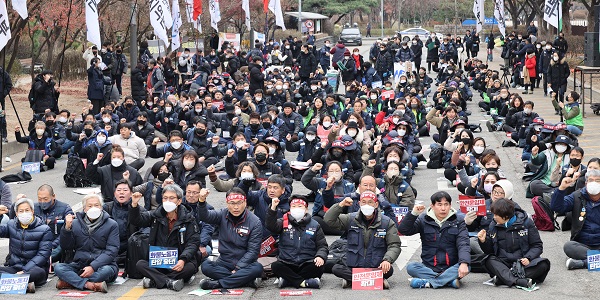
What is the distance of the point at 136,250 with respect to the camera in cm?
1200

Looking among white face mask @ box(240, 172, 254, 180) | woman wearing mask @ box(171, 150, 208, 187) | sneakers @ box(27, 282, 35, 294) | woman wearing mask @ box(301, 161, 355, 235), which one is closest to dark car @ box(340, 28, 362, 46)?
woman wearing mask @ box(171, 150, 208, 187)

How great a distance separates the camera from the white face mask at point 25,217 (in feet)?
38.3

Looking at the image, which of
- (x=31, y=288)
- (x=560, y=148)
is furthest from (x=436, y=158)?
(x=31, y=288)

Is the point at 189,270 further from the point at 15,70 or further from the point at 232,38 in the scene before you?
the point at 232,38

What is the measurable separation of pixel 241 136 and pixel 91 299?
634cm

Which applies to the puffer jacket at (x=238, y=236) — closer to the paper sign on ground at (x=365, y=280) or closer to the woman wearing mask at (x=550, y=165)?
the paper sign on ground at (x=365, y=280)

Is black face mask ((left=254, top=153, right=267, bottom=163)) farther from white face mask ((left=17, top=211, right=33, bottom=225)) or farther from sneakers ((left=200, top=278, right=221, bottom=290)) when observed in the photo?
white face mask ((left=17, top=211, right=33, bottom=225))

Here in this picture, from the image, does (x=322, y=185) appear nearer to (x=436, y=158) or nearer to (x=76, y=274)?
(x=76, y=274)

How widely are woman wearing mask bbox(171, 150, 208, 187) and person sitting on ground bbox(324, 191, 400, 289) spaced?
3.38 m

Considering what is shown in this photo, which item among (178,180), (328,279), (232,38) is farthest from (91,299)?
A: (232,38)

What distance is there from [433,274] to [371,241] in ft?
2.59

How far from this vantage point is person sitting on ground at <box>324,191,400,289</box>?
37.3 ft

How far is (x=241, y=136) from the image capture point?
17.1 m

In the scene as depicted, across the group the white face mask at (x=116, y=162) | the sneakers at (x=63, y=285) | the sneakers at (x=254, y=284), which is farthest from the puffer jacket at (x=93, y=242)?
the white face mask at (x=116, y=162)
